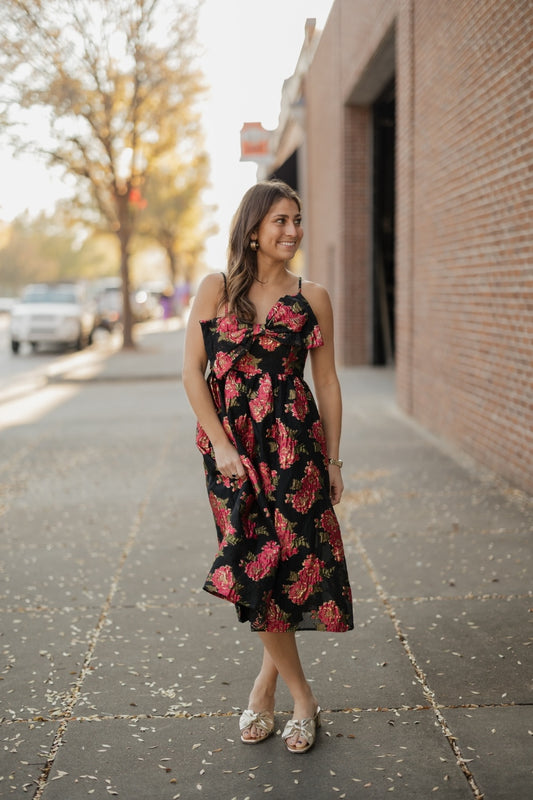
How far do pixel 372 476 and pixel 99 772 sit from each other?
4.75 metres

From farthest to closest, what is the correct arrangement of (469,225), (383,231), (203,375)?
(383,231) < (469,225) < (203,375)

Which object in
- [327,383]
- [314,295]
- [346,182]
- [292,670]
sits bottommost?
[292,670]

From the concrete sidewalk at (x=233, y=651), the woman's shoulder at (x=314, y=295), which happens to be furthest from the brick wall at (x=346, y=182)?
the woman's shoulder at (x=314, y=295)

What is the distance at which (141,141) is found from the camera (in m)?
22.7

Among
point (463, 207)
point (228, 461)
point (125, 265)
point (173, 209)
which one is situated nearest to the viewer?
point (228, 461)

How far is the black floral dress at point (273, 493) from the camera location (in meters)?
2.93

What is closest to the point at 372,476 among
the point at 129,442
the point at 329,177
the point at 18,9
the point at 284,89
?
the point at 129,442

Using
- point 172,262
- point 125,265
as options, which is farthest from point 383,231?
point 172,262

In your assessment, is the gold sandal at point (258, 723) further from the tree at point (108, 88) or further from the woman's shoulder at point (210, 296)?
the tree at point (108, 88)

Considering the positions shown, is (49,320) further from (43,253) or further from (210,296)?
(43,253)

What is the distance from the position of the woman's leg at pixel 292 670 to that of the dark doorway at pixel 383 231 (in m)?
14.2

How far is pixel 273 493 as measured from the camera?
2.95 m

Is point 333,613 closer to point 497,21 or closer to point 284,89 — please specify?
point 497,21

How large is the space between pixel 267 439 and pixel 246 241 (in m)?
0.70
